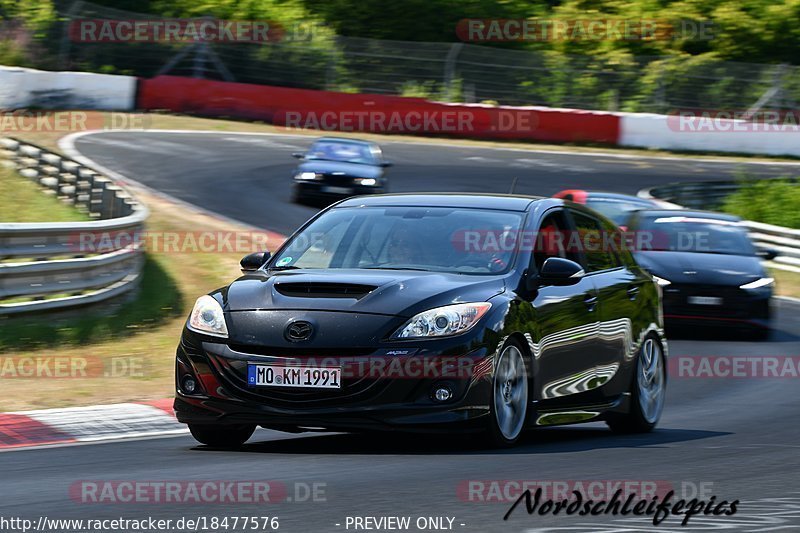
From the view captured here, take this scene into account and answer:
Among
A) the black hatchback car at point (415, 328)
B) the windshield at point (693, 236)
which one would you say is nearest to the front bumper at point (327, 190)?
the windshield at point (693, 236)

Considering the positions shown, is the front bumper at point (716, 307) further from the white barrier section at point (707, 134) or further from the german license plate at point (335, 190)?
the white barrier section at point (707, 134)

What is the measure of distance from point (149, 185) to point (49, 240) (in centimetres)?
1492

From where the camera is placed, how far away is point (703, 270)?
17609 mm

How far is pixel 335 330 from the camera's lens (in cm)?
765

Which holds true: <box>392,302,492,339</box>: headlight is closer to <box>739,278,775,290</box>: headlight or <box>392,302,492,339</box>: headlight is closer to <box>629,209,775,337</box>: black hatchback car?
<box>629,209,775,337</box>: black hatchback car

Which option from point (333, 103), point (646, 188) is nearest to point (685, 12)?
point (333, 103)

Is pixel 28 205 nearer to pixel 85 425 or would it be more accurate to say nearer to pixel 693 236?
pixel 693 236

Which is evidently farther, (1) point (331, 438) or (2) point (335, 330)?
(1) point (331, 438)

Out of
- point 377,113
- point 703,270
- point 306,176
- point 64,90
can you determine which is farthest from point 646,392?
point 377,113

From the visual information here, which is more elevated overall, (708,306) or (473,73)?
(708,306)

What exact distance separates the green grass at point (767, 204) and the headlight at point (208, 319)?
24203 mm

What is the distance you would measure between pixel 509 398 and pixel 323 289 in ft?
3.92

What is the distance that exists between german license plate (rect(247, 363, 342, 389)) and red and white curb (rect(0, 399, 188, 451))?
71.4 inches

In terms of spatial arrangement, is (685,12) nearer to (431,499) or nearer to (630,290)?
(630,290)
